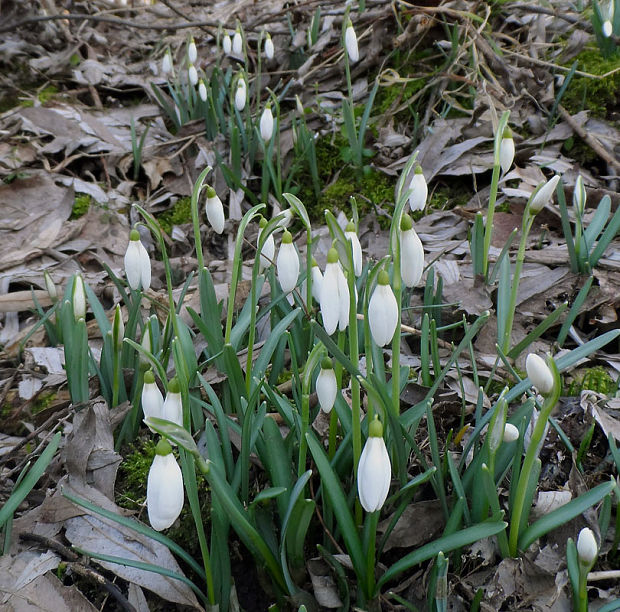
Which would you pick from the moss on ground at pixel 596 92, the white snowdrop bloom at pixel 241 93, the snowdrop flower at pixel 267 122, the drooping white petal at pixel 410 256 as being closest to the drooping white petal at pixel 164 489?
the drooping white petal at pixel 410 256

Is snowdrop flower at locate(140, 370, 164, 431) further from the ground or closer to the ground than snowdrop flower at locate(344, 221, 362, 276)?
closer to the ground

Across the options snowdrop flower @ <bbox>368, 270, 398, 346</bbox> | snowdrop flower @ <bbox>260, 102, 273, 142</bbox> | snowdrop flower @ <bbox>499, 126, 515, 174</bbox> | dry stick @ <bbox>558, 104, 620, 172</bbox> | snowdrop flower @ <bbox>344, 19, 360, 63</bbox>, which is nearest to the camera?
snowdrop flower @ <bbox>368, 270, 398, 346</bbox>

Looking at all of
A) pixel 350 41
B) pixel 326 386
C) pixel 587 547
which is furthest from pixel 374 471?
pixel 350 41

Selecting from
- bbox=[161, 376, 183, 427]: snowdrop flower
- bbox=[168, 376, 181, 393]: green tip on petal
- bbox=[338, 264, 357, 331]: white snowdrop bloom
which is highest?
bbox=[338, 264, 357, 331]: white snowdrop bloom

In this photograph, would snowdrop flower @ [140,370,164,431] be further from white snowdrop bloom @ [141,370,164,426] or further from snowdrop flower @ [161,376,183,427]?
snowdrop flower @ [161,376,183,427]

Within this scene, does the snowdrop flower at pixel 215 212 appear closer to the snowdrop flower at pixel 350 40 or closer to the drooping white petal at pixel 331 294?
the drooping white petal at pixel 331 294

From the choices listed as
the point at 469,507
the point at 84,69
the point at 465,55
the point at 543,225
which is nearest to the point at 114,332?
→ the point at 469,507

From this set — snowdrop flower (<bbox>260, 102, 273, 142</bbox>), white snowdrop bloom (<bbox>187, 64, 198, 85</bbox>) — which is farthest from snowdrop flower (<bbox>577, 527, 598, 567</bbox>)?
white snowdrop bloom (<bbox>187, 64, 198, 85</bbox>)
